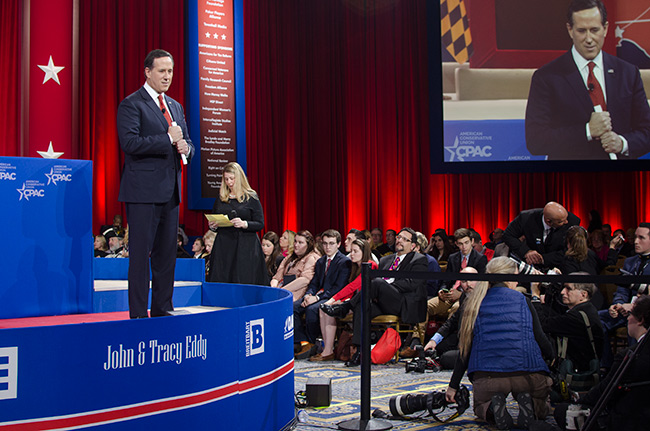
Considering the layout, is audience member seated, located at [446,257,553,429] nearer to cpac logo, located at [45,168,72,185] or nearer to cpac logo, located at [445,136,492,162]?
cpac logo, located at [45,168,72,185]

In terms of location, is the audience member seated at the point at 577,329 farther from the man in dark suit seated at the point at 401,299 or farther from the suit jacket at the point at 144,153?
the suit jacket at the point at 144,153

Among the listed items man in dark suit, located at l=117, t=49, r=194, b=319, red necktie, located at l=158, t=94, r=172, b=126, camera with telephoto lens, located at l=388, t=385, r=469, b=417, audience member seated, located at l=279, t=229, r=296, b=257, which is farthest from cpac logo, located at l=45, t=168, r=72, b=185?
audience member seated, located at l=279, t=229, r=296, b=257

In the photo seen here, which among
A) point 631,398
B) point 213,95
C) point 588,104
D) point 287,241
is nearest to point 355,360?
point 287,241

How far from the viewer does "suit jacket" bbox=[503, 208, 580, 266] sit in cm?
598

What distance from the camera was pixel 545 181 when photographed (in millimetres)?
11820

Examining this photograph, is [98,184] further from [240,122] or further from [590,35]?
[590,35]

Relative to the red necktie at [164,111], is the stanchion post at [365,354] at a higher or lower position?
lower

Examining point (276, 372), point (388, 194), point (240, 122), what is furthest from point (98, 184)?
point (276, 372)

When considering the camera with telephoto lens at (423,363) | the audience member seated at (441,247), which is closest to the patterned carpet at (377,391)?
the camera with telephoto lens at (423,363)

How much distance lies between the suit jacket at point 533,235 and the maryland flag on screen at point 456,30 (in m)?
3.35

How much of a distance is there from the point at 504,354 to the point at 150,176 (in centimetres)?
216

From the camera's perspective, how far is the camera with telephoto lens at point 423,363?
5.59m

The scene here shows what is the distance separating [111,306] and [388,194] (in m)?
8.09

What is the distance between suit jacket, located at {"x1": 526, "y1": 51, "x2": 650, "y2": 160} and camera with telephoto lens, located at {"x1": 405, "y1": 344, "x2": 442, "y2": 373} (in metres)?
3.69
